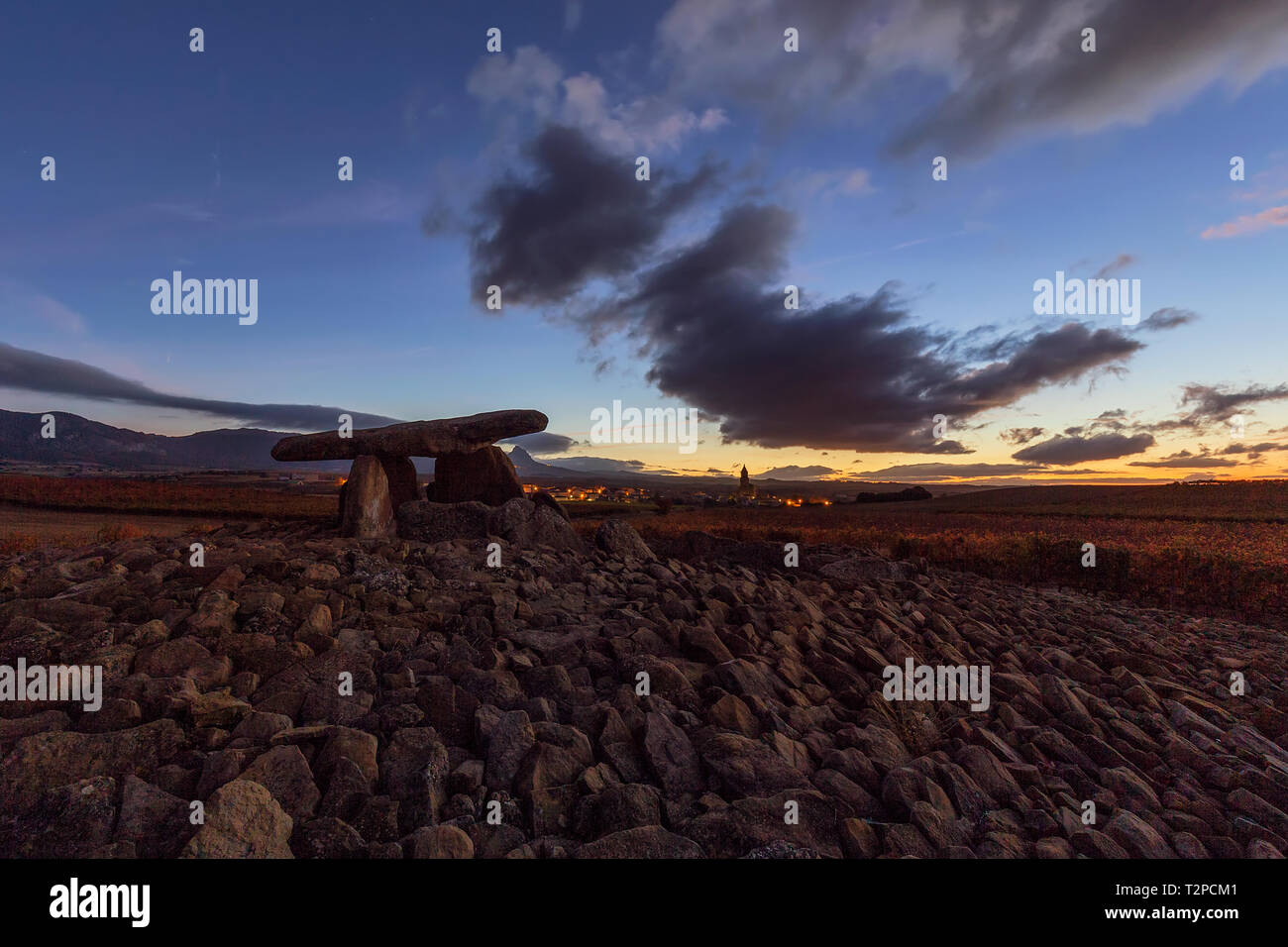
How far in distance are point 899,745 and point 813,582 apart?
550cm

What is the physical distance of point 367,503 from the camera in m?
11.9

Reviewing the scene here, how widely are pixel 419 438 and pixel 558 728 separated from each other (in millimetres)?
10161

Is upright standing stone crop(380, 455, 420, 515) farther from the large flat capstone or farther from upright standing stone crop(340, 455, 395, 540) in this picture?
upright standing stone crop(340, 455, 395, 540)

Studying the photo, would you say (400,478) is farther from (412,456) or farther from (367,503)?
(367,503)

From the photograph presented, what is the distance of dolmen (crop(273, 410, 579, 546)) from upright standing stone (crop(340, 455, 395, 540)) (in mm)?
19

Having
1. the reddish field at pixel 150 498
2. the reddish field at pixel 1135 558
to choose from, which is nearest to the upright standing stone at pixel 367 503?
the reddish field at pixel 1135 558

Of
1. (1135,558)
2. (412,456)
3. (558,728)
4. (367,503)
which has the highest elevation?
(412,456)

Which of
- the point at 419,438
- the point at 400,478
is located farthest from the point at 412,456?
the point at 400,478

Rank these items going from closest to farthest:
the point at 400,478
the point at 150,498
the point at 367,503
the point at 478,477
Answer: the point at 367,503 < the point at 478,477 < the point at 400,478 < the point at 150,498

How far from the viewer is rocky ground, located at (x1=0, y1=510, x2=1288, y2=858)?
11.9 ft

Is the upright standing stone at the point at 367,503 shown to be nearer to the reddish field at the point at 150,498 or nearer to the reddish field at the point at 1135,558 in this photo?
the reddish field at the point at 1135,558

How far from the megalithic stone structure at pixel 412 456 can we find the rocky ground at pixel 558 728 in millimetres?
3565

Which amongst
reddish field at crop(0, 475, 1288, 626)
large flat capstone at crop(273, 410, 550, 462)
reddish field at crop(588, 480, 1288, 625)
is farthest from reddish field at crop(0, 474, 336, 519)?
reddish field at crop(588, 480, 1288, 625)
